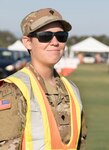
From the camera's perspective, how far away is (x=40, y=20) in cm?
345

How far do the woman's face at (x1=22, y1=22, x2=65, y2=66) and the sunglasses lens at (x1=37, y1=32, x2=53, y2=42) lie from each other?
31 millimetres

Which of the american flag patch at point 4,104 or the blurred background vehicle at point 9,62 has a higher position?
the blurred background vehicle at point 9,62

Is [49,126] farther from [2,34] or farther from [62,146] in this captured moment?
[2,34]

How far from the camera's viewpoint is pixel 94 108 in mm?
16594

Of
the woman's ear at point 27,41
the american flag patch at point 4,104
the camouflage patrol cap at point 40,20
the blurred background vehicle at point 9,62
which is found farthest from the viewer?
the blurred background vehicle at point 9,62

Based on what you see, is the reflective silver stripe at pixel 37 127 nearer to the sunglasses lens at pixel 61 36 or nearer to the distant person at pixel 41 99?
the distant person at pixel 41 99

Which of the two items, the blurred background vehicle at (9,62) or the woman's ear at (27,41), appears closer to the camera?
the woman's ear at (27,41)

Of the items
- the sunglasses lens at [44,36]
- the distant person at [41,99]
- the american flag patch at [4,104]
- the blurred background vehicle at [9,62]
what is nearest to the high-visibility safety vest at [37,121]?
the distant person at [41,99]

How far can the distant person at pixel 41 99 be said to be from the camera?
332cm

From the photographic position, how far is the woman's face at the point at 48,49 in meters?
3.52

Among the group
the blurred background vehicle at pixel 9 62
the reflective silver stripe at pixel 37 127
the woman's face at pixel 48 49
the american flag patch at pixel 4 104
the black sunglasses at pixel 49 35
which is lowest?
the reflective silver stripe at pixel 37 127

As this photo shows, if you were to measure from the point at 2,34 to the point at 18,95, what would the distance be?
150 metres

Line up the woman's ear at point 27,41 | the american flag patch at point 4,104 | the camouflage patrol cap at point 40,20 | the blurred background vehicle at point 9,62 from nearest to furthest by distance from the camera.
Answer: the american flag patch at point 4,104
the camouflage patrol cap at point 40,20
the woman's ear at point 27,41
the blurred background vehicle at point 9,62

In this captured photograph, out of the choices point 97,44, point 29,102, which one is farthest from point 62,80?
point 97,44
